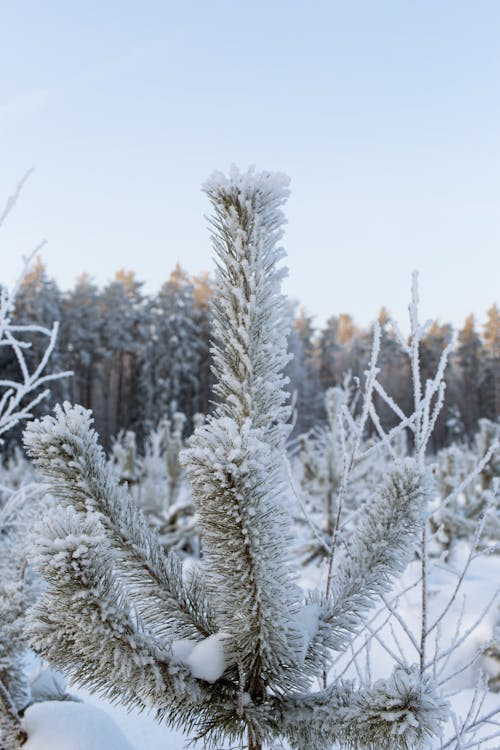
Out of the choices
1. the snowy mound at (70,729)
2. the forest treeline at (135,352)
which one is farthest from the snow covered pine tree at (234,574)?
the forest treeline at (135,352)

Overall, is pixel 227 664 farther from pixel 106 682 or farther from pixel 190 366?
pixel 190 366

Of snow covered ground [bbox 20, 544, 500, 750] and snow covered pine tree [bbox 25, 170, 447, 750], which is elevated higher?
snow covered pine tree [bbox 25, 170, 447, 750]

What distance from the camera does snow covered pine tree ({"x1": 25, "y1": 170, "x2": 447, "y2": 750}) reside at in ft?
2.98

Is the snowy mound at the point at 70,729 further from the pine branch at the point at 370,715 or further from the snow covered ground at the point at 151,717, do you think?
the pine branch at the point at 370,715

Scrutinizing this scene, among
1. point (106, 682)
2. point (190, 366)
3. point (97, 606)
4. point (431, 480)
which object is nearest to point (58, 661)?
point (106, 682)

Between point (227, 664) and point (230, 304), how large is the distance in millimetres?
701

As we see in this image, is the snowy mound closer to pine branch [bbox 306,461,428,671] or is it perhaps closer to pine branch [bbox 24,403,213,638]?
pine branch [bbox 24,403,213,638]

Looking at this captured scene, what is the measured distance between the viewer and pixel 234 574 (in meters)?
0.98

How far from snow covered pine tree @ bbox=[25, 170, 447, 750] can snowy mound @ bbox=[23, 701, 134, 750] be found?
0.51m

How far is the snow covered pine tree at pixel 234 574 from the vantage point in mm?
908

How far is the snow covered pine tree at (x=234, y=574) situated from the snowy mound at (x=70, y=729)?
1.68 feet

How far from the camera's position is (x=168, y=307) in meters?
35.3

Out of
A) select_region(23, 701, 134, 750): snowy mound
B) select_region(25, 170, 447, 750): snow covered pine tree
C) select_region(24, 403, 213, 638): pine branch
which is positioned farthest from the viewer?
select_region(23, 701, 134, 750): snowy mound

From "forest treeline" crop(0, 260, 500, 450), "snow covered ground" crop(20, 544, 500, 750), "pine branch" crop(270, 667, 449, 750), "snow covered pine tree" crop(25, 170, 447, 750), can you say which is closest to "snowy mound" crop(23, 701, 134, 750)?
"snow covered ground" crop(20, 544, 500, 750)
